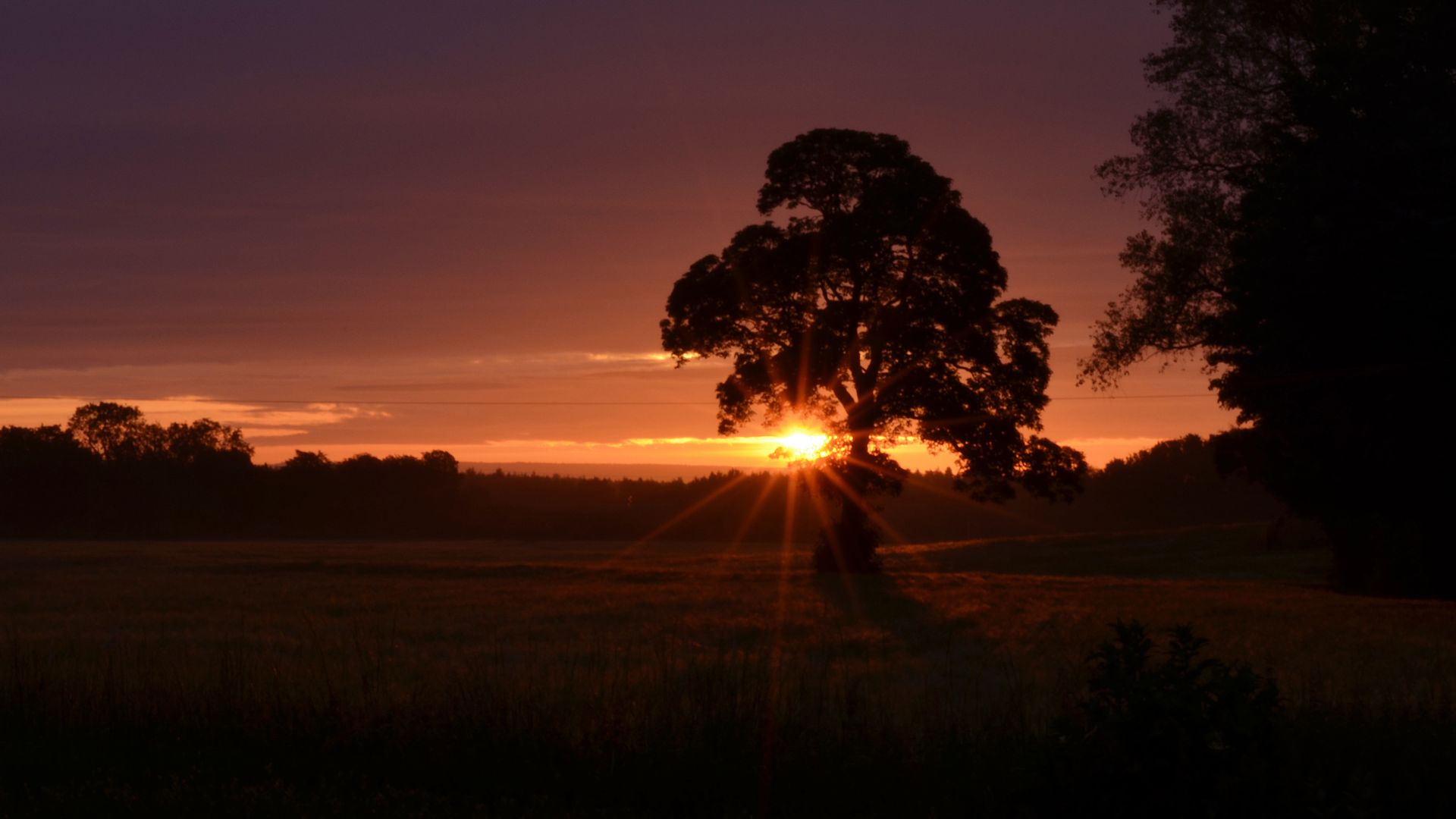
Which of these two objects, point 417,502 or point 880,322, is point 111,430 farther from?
point 880,322

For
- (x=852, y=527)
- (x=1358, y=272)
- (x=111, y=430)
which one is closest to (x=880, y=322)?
(x=852, y=527)

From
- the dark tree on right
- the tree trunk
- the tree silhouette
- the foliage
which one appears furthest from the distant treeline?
the foliage

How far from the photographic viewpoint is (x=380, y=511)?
11512 cm

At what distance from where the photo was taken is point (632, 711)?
10.3 metres

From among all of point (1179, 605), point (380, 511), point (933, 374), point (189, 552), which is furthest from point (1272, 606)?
point (380, 511)

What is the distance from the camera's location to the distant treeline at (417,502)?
354ft

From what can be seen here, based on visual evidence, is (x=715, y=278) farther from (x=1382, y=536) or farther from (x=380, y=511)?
(x=380, y=511)

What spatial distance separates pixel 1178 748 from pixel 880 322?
33097mm

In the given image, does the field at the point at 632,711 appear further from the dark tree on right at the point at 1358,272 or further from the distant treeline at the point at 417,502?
the distant treeline at the point at 417,502

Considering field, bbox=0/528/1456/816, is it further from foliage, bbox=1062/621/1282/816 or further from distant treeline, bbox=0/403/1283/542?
distant treeline, bbox=0/403/1283/542

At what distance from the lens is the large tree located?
3984 centimetres

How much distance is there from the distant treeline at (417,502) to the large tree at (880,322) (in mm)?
58863

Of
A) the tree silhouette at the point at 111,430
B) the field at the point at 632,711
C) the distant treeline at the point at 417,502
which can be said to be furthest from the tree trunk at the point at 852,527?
the tree silhouette at the point at 111,430

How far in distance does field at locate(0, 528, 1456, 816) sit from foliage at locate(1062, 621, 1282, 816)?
0.25 meters
